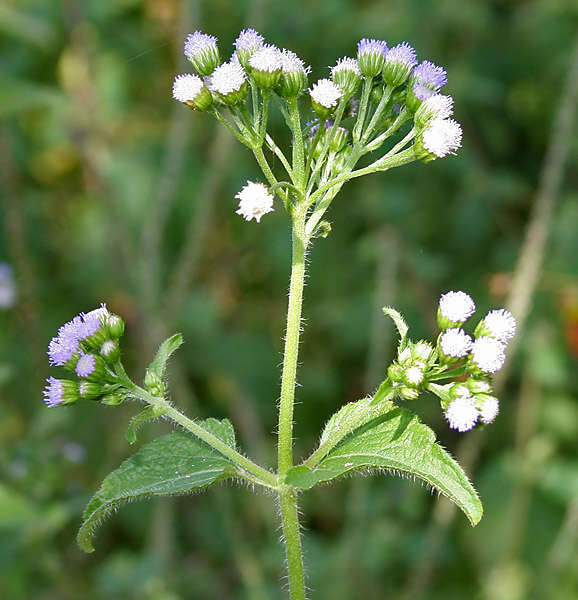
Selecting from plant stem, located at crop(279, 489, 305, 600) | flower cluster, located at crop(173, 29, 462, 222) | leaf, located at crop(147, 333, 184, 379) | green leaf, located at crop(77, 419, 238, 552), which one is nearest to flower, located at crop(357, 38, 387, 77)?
flower cluster, located at crop(173, 29, 462, 222)

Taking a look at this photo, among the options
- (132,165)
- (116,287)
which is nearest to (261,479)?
(116,287)

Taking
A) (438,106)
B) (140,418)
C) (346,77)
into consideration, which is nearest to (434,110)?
(438,106)

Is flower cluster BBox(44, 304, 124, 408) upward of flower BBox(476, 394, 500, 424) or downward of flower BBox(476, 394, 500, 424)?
upward

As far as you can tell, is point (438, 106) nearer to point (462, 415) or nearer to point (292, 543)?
point (462, 415)

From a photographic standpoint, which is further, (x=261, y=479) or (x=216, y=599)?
(x=216, y=599)

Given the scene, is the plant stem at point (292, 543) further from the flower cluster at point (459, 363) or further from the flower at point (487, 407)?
the flower at point (487, 407)

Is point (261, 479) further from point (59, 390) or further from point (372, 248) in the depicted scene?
point (372, 248)

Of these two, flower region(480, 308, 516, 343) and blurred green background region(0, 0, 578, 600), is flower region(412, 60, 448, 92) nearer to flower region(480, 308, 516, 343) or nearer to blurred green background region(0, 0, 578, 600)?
flower region(480, 308, 516, 343)
